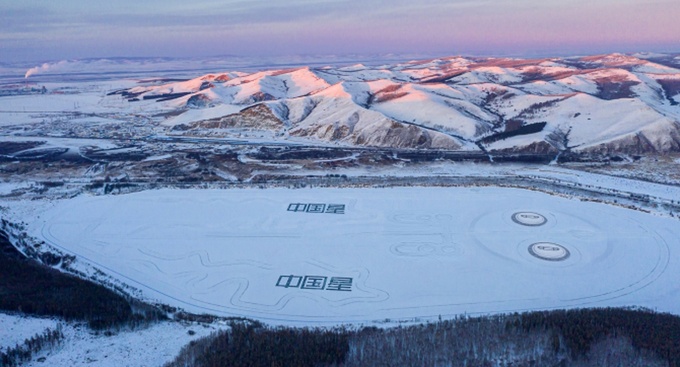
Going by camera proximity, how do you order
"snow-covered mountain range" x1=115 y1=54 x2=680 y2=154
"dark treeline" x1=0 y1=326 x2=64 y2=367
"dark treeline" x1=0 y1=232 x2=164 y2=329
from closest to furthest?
"dark treeline" x1=0 y1=326 x2=64 y2=367 < "dark treeline" x1=0 y1=232 x2=164 y2=329 < "snow-covered mountain range" x1=115 y1=54 x2=680 y2=154

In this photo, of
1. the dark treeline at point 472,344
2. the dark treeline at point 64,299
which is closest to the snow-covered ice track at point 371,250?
the dark treeline at point 64,299

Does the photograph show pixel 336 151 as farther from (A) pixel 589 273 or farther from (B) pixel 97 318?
(B) pixel 97 318

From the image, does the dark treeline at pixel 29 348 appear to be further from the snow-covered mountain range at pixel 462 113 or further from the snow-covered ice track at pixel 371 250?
the snow-covered mountain range at pixel 462 113

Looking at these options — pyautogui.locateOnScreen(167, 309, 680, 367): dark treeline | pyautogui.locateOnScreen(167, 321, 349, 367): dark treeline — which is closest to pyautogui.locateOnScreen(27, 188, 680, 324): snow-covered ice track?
pyautogui.locateOnScreen(167, 309, 680, 367): dark treeline

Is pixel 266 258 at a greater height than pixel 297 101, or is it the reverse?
pixel 297 101

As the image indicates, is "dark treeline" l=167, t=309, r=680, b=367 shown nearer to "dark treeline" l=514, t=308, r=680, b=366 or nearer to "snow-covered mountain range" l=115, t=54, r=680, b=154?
"dark treeline" l=514, t=308, r=680, b=366

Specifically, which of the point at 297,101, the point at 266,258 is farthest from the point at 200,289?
the point at 297,101
